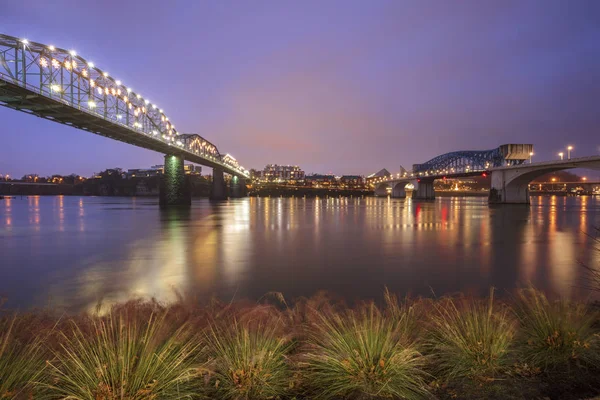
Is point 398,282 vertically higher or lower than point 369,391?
lower

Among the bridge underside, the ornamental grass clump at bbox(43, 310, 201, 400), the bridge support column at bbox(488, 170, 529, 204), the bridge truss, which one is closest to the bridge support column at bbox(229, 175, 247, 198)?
the bridge underside

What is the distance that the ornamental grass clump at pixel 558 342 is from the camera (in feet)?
14.5

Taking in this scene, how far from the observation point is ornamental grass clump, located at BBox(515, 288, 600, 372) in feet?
14.5

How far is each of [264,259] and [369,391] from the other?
11.8 meters

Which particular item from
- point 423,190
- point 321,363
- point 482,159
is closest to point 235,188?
point 423,190

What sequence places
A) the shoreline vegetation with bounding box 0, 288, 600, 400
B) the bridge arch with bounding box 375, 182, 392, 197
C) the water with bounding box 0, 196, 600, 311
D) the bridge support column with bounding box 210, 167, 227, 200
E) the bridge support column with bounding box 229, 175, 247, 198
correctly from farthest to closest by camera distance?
the bridge arch with bounding box 375, 182, 392, 197
the bridge support column with bounding box 229, 175, 247, 198
the bridge support column with bounding box 210, 167, 227, 200
the water with bounding box 0, 196, 600, 311
the shoreline vegetation with bounding box 0, 288, 600, 400

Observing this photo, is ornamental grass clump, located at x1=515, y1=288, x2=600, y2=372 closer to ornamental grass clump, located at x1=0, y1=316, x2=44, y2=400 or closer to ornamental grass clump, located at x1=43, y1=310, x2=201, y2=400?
ornamental grass clump, located at x1=43, y1=310, x2=201, y2=400

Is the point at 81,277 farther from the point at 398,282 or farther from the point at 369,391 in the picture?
the point at 369,391

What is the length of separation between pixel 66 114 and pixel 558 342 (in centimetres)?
5222

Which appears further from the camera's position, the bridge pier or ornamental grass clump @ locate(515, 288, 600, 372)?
the bridge pier

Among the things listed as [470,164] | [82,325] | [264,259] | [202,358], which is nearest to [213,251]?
[264,259]

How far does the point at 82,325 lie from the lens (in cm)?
531

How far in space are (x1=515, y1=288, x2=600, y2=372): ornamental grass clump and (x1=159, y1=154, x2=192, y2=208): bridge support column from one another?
220ft

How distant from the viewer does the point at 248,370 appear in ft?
12.5
